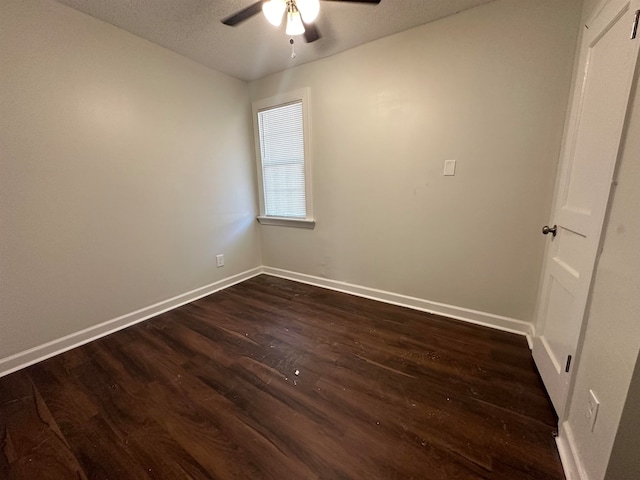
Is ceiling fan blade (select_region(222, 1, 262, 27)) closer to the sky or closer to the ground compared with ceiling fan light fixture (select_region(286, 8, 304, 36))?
closer to the sky

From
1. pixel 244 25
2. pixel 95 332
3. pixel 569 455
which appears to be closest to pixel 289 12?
pixel 244 25

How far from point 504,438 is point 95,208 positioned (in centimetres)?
304

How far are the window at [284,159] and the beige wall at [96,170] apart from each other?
454 millimetres

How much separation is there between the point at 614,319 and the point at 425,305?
1.57 m

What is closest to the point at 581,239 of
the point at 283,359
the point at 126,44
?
the point at 283,359

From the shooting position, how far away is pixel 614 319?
877mm

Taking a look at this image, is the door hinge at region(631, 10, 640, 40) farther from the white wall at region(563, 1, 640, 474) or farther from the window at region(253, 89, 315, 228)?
the window at region(253, 89, 315, 228)

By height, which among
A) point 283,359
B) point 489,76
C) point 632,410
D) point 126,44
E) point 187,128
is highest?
point 126,44

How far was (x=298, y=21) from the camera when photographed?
1.54m

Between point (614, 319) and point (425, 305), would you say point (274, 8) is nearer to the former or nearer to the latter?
point (614, 319)

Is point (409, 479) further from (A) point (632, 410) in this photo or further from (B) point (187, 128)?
(B) point (187, 128)

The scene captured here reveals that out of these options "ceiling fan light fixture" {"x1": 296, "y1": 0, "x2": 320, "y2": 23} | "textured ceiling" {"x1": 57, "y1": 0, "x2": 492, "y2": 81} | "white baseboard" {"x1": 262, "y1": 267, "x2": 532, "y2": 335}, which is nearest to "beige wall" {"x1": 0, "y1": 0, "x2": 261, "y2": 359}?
"textured ceiling" {"x1": 57, "y1": 0, "x2": 492, "y2": 81}

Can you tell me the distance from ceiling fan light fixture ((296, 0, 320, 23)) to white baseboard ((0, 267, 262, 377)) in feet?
8.61

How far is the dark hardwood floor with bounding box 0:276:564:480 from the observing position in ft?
3.67
